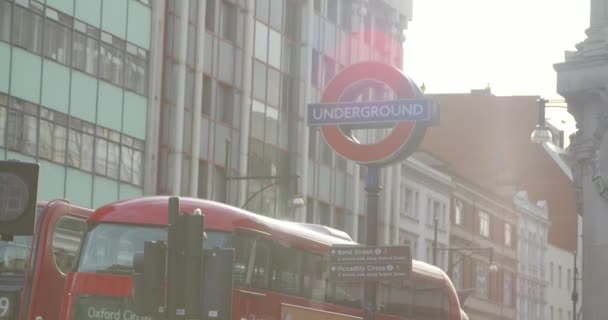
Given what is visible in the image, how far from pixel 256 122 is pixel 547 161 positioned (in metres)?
55.3

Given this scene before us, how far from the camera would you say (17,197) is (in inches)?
396

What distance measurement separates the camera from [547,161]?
357ft

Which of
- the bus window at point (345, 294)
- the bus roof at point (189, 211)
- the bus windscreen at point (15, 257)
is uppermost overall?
the bus roof at point (189, 211)

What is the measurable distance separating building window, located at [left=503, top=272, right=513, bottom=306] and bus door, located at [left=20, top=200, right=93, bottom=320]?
231ft

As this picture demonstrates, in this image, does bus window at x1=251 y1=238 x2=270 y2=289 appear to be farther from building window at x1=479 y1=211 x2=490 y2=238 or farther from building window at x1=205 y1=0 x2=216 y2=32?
building window at x1=479 y1=211 x2=490 y2=238

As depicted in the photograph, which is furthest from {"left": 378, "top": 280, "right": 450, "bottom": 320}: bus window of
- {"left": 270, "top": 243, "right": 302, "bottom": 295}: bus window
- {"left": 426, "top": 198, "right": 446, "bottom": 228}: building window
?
{"left": 426, "top": 198, "right": 446, "bottom": 228}: building window

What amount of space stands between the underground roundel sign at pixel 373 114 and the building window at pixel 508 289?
78061mm

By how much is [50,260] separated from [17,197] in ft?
53.2

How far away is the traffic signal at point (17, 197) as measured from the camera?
9969 mm

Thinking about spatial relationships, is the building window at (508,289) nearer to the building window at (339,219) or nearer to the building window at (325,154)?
the building window at (339,219)

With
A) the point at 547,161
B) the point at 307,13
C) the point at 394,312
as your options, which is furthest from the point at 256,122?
the point at 547,161

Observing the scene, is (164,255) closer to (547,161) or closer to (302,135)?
(302,135)

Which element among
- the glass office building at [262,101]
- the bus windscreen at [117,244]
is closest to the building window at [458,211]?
the glass office building at [262,101]

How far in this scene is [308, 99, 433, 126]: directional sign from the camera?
17047mm
